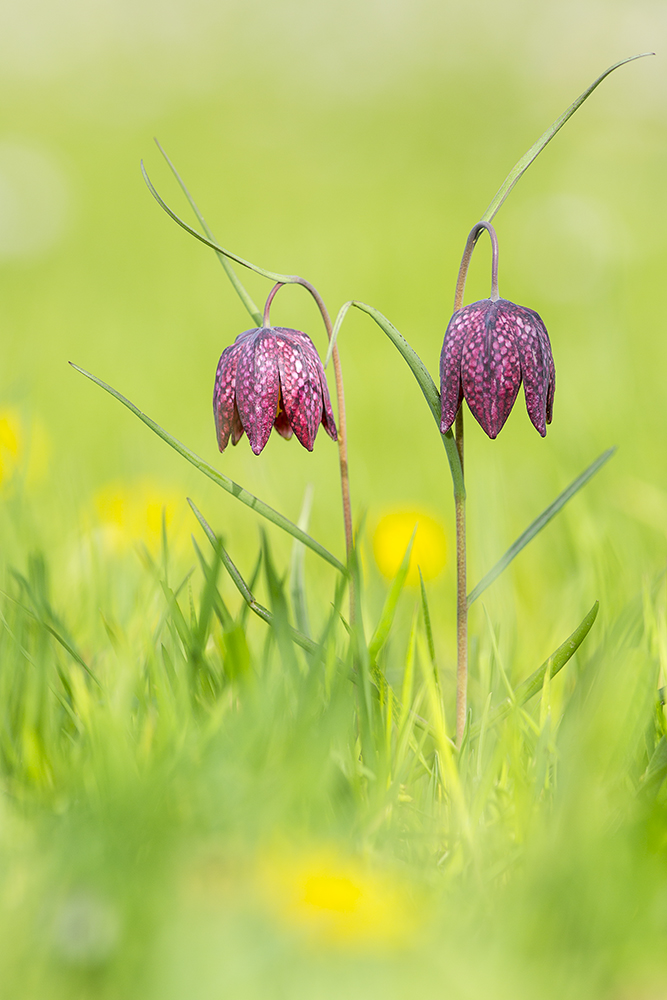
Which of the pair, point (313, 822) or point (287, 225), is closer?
point (313, 822)

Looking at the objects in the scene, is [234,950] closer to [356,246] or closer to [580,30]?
[356,246]

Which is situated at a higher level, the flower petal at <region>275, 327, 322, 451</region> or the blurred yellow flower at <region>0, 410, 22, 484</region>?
the blurred yellow flower at <region>0, 410, 22, 484</region>

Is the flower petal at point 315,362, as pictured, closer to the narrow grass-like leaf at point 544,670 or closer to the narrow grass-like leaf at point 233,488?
the narrow grass-like leaf at point 233,488

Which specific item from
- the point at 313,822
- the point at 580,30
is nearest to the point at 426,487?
the point at 313,822

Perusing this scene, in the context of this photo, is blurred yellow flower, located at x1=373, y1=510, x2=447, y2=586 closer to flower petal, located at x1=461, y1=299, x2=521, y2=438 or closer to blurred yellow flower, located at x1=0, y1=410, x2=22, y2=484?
blurred yellow flower, located at x1=0, y1=410, x2=22, y2=484

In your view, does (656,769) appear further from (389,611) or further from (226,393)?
(226,393)

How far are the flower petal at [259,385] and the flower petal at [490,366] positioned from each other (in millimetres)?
190

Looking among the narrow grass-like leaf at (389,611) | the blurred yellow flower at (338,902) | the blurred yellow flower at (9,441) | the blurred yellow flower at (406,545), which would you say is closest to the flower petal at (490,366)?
the narrow grass-like leaf at (389,611)

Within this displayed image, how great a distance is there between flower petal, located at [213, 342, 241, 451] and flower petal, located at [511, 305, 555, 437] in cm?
29

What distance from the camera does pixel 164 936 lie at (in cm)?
56

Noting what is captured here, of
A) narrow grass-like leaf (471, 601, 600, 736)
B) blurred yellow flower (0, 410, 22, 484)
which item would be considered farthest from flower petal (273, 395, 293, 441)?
blurred yellow flower (0, 410, 22, 484)

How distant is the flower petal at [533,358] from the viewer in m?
0.85

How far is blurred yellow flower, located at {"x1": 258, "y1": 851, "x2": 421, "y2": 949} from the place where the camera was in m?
0.56

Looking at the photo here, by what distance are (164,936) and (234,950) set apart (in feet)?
0.16
